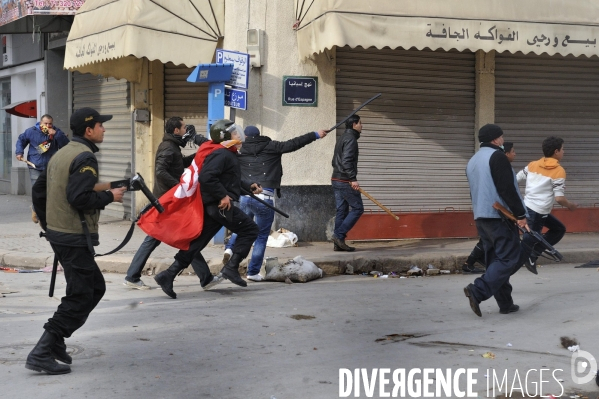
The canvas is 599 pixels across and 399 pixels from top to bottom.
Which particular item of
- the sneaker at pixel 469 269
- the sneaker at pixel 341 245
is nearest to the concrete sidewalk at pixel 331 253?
the sneaker at pixel 341 245

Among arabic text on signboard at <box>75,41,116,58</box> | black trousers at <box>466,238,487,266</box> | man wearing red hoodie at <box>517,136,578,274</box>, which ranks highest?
arabic text on signboard at <box>75,41,116,58</box>

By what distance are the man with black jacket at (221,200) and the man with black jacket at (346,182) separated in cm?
268

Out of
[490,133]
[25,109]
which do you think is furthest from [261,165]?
[25,109]

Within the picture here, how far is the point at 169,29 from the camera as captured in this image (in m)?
11.8

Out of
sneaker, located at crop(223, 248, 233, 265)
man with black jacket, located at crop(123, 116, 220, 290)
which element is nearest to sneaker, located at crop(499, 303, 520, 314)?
man with black jacket, located at crop(123, 116, 220, 290)

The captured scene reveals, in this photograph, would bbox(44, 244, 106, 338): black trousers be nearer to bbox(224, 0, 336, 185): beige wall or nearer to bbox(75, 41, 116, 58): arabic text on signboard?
bbox(224, 0, 336, 185): beige wall

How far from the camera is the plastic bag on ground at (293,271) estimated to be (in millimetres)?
9508

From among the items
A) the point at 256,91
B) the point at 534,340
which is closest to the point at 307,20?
the point at 256,91

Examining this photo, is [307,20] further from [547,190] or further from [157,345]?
[157,345]

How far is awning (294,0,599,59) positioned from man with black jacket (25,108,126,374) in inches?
225

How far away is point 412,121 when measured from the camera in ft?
41.9

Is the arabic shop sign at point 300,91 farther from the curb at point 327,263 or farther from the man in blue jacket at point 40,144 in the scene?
the man in blue jacket at point 40,144

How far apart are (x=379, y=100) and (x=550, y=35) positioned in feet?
8.48

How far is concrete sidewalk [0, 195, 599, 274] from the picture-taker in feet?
33.8
